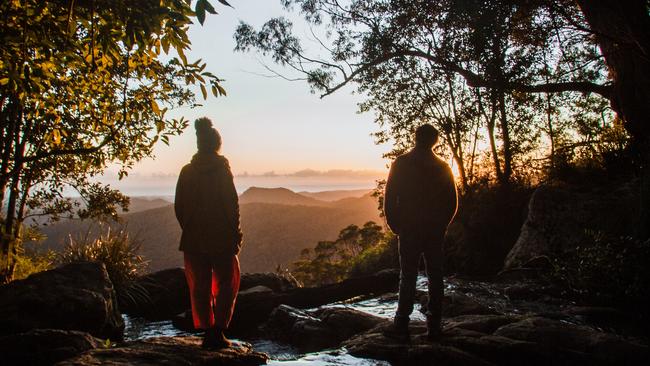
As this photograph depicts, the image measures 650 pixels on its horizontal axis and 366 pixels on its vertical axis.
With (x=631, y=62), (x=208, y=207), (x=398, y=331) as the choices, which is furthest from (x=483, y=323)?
(x=631, y=62)

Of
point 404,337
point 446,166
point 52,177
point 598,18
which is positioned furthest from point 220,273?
point 598,18

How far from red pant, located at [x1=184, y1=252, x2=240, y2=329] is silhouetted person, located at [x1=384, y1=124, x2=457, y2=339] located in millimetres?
1957

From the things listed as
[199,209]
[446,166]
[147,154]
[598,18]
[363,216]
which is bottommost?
[363,216]

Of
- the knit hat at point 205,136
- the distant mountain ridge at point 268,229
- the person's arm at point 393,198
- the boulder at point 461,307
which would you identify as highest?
the knit hat at point 205,136

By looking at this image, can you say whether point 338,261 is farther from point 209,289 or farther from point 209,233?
point 209,233

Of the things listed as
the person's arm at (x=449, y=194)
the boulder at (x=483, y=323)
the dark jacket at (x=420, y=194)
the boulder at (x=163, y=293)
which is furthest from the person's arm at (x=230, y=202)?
the boulder at (x=163, y=293)

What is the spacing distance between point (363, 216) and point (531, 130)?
316 ft

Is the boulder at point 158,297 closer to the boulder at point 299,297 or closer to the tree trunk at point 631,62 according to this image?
the boulder at point 299,297

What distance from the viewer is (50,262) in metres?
11.5

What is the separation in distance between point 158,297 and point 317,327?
5338 mm

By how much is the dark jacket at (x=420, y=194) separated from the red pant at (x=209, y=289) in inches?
77.9

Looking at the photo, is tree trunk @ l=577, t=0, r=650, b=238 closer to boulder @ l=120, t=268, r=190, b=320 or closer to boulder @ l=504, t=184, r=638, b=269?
boulder @ l=504, t=184, r=638, b=269

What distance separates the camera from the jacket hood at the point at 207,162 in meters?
4.76

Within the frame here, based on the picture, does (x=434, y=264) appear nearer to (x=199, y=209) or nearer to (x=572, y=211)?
(x=199, y=209)
